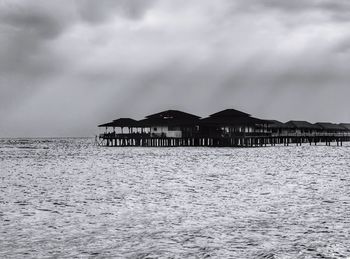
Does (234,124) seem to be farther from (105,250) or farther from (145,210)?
(105,250)

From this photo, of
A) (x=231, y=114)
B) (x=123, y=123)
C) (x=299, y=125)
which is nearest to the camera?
(x=231, y=114)

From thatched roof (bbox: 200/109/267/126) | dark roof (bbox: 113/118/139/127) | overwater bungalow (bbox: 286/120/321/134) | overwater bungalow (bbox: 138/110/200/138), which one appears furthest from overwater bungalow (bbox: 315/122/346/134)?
dark roof (bbox: 113/118/139/127)

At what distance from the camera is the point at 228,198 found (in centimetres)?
1593

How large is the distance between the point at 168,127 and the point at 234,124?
36.5 feet

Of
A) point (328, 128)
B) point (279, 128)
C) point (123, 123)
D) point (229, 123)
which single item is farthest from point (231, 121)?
point (328, 128)

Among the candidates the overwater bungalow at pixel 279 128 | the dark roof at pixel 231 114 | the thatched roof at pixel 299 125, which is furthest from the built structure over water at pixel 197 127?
the thatched roof at pixel 299 125

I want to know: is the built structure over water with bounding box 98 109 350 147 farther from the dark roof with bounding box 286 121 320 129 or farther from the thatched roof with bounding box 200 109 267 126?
the dark roof with bounding box 286 121 320 129

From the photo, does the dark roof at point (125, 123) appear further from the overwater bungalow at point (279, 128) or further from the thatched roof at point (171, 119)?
the overwater bungalow at point (279, 128)

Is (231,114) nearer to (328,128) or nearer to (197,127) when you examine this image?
(197,127)

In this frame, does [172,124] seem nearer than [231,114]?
No

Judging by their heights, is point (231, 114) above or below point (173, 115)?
below

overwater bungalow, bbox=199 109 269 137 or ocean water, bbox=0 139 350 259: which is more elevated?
overwater bungalow, bbox=199 109 269 137

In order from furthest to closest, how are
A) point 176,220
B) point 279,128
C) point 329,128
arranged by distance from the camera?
point 329,128
point 279,128
point 176,220

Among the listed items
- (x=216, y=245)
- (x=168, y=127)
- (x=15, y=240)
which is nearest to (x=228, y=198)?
(x=216, y=245)
